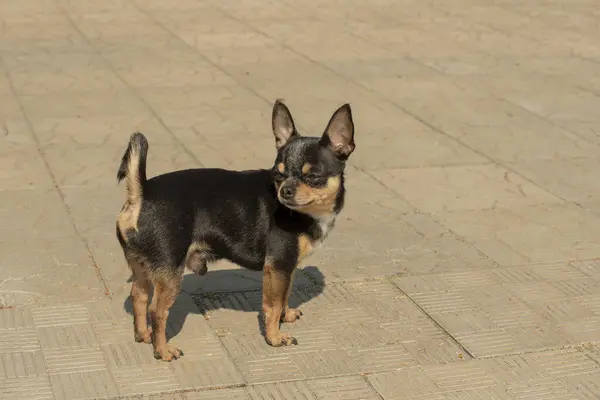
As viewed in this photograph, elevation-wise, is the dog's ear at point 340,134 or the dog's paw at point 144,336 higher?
the dog's ear at point 340,134

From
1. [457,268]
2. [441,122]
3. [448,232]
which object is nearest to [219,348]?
[457,268]

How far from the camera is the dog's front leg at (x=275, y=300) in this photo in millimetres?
6875

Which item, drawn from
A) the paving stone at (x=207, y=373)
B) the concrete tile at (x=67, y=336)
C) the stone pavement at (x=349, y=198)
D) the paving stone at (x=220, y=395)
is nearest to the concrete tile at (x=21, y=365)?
the stone pavement at (x=349, y=198)

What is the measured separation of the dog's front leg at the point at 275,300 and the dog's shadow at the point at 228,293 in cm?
27

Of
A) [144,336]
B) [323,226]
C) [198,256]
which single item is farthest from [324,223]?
[144,336]

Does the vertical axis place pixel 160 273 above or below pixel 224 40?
above

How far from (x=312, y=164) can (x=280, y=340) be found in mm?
1284

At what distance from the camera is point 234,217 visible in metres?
6.82

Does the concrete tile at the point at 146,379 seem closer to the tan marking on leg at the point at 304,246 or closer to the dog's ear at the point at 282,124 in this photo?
the tan marking on leg at the point at 304,246

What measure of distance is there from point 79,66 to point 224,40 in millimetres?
2772

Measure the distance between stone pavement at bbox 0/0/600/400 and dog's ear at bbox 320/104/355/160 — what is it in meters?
1.39

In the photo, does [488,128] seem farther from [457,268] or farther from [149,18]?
[149,18]

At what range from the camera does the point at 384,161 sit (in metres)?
11.2

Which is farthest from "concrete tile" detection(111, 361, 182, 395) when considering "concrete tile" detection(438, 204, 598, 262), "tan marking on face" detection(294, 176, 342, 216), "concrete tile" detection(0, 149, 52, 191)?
"concrete tile" detection(0, 149, 52, 191)
